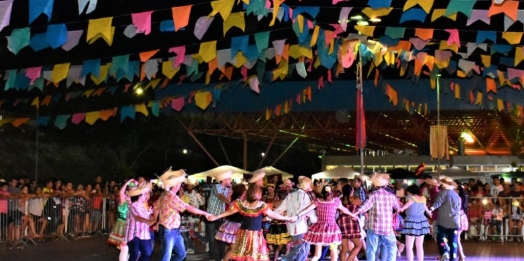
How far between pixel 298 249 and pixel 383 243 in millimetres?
1684

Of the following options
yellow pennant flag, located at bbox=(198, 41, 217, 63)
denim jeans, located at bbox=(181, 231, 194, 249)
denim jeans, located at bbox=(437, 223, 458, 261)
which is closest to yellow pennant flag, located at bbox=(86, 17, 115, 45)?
yellow pennant flag, located at bbox=(198, 41, 217, 63)

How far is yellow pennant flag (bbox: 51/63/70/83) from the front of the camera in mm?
15430

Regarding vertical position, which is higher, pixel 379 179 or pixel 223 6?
pixel 223 6

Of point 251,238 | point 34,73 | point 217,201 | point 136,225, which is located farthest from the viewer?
point 34,73

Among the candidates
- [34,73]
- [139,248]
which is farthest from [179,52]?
[139,248]

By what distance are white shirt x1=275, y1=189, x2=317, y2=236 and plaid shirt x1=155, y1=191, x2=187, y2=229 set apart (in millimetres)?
2654

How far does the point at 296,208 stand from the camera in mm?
14250

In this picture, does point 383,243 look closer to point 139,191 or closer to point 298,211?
point 298,211

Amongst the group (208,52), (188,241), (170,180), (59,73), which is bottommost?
(188,241)

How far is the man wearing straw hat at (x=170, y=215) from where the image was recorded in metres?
12.0

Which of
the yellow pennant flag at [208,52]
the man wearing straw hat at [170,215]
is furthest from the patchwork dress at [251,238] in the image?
the yellow pennant flag at [208,52]

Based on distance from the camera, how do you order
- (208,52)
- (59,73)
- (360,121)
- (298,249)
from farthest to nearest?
(360,121)
(59,73)
(208,52)
(298,249)

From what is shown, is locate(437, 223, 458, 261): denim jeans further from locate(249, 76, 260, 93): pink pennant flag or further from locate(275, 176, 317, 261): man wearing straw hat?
locate(249, 76, 260, 93): pink pennant flag

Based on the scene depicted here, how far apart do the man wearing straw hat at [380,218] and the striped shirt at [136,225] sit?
3558 millimetres
